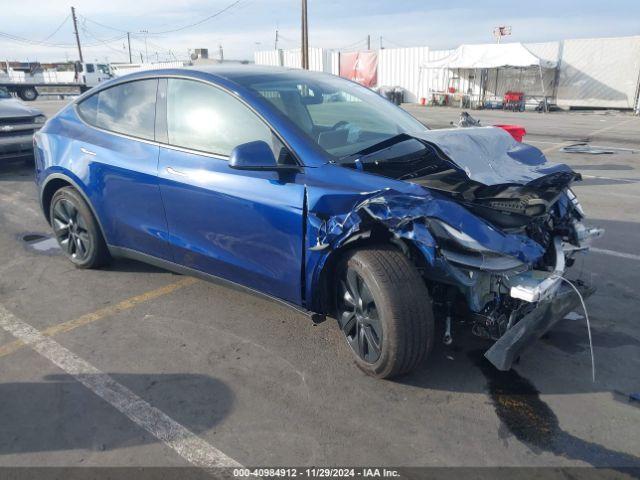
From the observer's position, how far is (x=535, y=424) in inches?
105

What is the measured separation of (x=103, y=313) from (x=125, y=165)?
1121 mm

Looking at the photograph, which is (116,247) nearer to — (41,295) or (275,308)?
(41,295)

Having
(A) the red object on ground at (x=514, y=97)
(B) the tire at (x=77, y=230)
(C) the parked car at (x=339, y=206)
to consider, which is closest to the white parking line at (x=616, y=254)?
(C) the parked car at (x=339, y=206)

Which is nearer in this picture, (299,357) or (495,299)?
(495,299)

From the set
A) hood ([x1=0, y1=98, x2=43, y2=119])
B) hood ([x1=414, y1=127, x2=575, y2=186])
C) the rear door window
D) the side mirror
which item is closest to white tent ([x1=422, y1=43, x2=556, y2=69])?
hood ([x1=0, y1=98, x2=43, y2=119])

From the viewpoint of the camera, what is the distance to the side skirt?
3213 millimetres

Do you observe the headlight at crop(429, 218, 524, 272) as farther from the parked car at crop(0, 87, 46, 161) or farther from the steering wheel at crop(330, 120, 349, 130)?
the parked car at crop(0, 87, 46, 161)

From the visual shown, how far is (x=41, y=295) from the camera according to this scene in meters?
4.32

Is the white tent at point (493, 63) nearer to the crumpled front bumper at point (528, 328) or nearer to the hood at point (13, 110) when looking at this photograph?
the hood at point (13, 110)

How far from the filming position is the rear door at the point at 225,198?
314 cm

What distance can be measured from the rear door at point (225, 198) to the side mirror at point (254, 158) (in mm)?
85

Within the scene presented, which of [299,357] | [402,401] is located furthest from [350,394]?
[299,357]

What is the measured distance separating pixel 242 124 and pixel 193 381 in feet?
5.31

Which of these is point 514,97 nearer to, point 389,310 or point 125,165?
point 125,165
